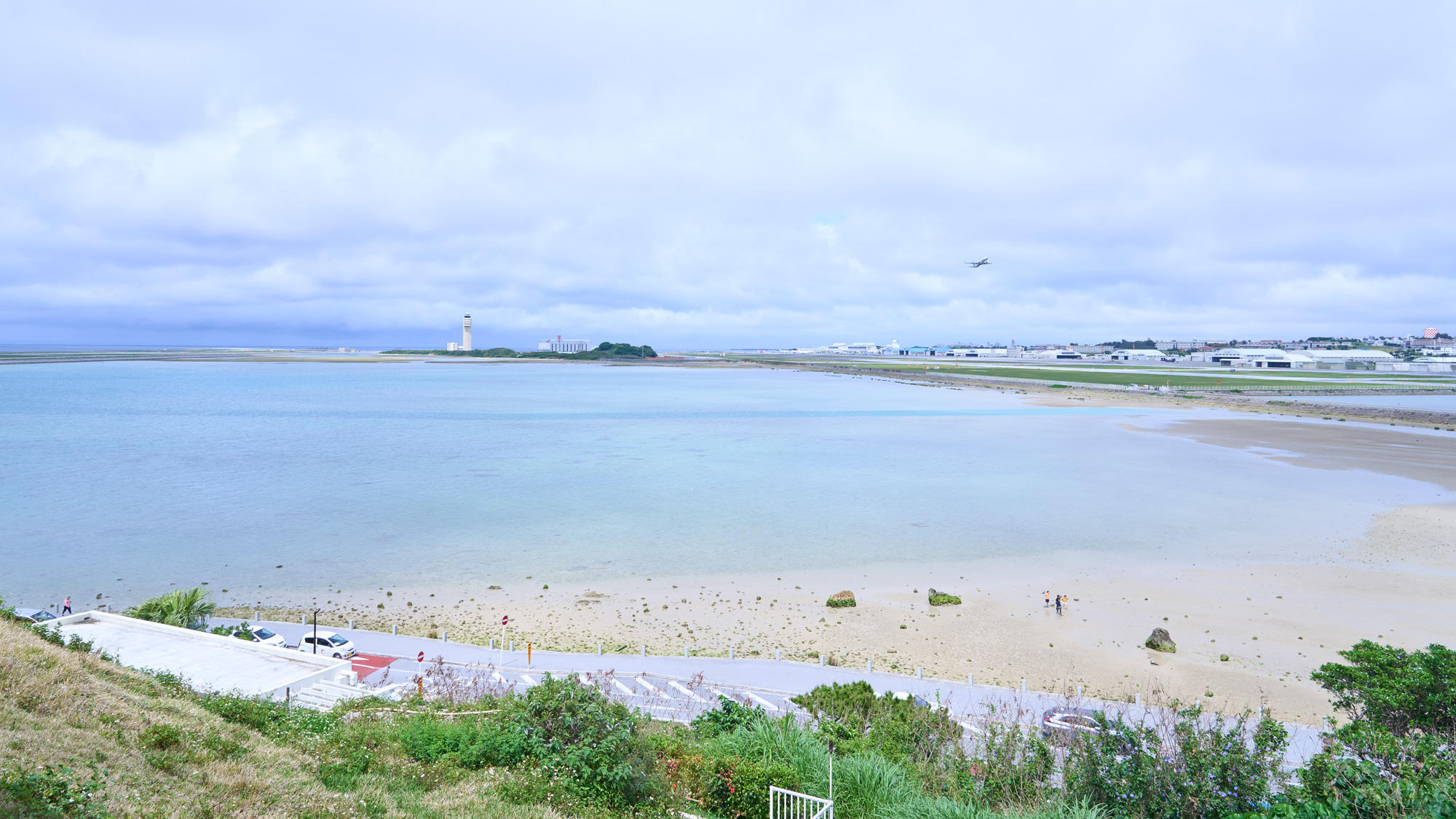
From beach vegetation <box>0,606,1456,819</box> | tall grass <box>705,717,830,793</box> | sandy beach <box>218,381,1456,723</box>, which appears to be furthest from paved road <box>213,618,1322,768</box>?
tall grass <box>705,717,830,793</box>

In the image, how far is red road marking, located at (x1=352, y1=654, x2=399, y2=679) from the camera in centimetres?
1416

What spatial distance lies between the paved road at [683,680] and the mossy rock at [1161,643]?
3.68 metres

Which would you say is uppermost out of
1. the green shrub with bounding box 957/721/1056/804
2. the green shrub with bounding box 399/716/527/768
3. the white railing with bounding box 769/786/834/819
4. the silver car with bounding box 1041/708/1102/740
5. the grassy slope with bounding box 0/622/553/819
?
the grassy slope with bounding box 0/622/553/819

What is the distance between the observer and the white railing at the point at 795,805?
6.95 meters

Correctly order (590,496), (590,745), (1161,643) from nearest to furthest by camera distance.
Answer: (590,745) < (1161,643) < (590,496)

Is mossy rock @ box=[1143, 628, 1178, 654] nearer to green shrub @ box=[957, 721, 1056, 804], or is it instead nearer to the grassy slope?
green shrub @ box=[957, 721, 1056, 804]

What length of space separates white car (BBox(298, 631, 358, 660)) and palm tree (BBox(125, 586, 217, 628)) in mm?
2534

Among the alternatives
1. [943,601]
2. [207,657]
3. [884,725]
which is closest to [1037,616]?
[943,601]

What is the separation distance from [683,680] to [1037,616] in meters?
9.92

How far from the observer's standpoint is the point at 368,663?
14.6 m

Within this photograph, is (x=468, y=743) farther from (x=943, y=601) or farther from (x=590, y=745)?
(x=943, y=601)

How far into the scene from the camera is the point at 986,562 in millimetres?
23172

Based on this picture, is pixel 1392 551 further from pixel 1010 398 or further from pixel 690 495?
pixel 1010 398

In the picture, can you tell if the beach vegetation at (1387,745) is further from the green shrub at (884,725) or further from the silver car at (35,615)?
the silver car at (35,615)
